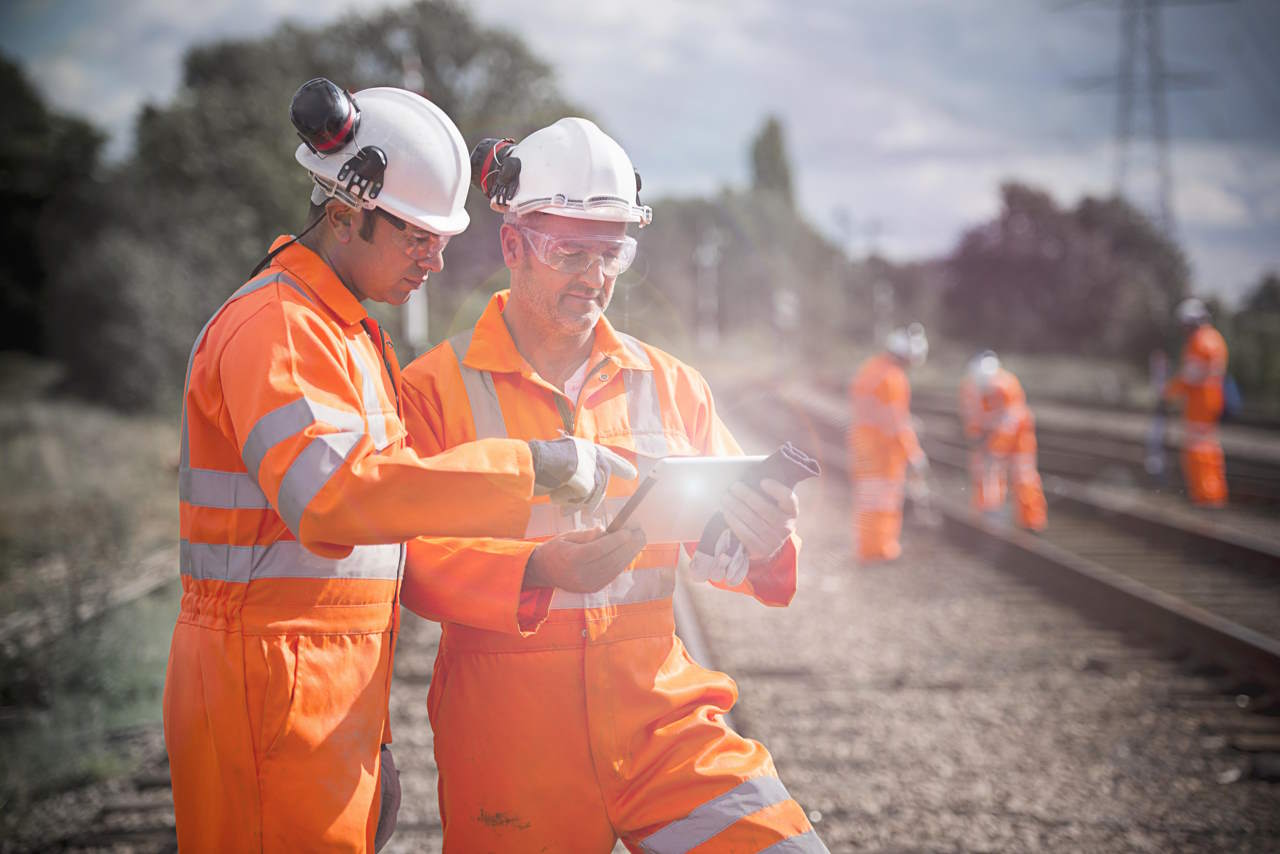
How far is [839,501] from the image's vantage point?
14070 mm

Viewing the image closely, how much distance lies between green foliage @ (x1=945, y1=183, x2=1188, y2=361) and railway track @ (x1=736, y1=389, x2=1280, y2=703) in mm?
35598

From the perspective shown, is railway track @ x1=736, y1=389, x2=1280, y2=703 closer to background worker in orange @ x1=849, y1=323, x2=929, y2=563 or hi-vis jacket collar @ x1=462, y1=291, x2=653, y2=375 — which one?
background worker in orange @ x1=849, y1=323, x2=929, y2=563

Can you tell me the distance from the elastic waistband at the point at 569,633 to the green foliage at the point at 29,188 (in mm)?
35325

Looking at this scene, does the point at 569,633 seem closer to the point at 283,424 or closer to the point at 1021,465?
the point at 283,424

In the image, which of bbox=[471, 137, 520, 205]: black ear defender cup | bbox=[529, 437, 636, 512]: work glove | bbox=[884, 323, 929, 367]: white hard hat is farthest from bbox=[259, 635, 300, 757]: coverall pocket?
bbox=[884, 323, 929, 367]: white hard hat

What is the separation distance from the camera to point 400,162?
227 cm

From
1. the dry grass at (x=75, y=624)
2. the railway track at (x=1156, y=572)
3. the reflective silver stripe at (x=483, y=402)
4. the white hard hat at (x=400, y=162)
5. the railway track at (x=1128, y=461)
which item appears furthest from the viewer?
the railway track at (x=1128, y=461)

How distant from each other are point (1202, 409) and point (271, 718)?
13342 mm

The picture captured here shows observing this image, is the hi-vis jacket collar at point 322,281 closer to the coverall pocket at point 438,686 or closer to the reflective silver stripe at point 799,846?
the coverall pocket at point 438,686

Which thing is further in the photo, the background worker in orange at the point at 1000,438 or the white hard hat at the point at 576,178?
the background worker in orange at the point at 1000,438

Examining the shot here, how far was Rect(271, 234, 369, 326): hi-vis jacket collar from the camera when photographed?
7.25 feet

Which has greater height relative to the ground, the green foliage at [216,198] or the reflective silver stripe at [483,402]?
the green foliage at [216,198]

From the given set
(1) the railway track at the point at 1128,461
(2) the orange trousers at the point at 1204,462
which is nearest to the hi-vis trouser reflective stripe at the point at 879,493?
(2) the orange trousers at the point at 1204,462

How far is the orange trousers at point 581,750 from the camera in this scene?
226 centimetres
